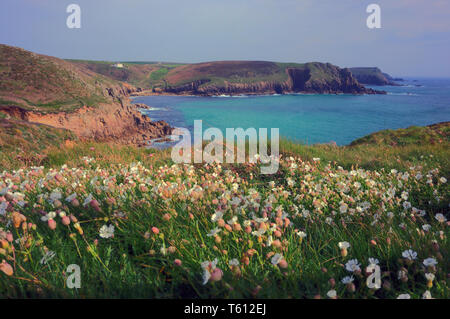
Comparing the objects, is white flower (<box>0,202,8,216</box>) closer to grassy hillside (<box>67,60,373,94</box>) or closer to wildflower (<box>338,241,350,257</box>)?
wildflower (<box>338,241,350,257</box>)

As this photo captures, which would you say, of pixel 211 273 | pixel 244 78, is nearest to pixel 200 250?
pixel 211 273

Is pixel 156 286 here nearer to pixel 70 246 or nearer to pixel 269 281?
pixel 269 281

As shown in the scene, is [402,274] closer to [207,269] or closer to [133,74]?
[207,269]

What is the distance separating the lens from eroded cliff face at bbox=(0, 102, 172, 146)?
30170mm

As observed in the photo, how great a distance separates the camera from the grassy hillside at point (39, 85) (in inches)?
1302

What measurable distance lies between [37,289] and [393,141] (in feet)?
51.9

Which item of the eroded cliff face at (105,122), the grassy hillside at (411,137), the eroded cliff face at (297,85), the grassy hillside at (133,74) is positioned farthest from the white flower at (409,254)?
the grassy hillside at (133,74)

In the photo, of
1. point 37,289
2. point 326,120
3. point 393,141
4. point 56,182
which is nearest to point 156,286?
point 37,289

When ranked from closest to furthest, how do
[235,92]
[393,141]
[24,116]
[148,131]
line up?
[393,141] → [24,116] → [148,131] → [235,92]

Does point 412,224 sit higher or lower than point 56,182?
lower

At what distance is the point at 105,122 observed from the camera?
39.4 m

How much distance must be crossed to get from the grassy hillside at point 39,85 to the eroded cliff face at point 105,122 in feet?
4.66

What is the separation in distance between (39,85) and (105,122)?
9.43 metres

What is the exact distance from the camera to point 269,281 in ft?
6.05
